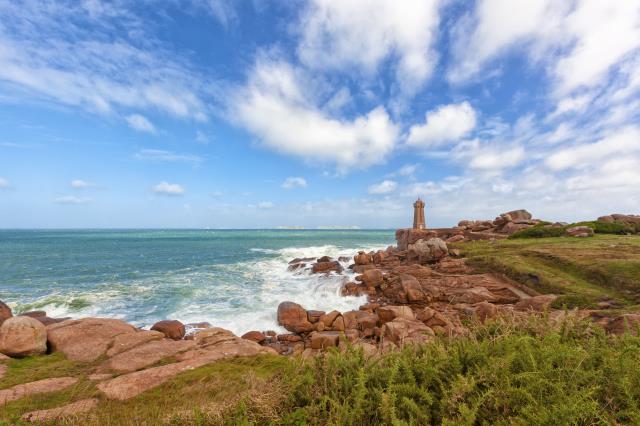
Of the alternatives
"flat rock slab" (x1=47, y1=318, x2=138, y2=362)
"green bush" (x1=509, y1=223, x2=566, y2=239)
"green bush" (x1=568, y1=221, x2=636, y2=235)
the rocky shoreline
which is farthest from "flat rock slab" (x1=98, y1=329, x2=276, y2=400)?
"green bush" (x1=568, y1=221, x2=636, y2=235)

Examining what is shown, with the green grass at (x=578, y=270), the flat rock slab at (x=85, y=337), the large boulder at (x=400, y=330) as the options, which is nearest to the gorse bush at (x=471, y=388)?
the large boulder at (x=400, y=330)

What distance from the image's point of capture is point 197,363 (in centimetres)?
629

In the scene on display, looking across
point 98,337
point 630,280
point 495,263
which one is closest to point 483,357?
point 98,337

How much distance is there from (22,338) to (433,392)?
10170mm

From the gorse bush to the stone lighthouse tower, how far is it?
1816 inches

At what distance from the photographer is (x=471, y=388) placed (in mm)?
2975

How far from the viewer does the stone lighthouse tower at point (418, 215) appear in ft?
160

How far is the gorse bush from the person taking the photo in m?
2.75

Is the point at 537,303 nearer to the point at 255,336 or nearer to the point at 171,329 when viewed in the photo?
the point at 255,336

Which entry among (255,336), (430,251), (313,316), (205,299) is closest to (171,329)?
(255,336)

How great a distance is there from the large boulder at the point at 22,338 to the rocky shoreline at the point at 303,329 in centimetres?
2

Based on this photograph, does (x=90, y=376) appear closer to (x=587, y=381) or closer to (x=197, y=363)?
(x=197, y=363)

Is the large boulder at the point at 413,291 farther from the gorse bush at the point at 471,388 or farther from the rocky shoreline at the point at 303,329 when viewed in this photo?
the gorse bush at the point at 471,388

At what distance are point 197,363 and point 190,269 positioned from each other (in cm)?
2745
